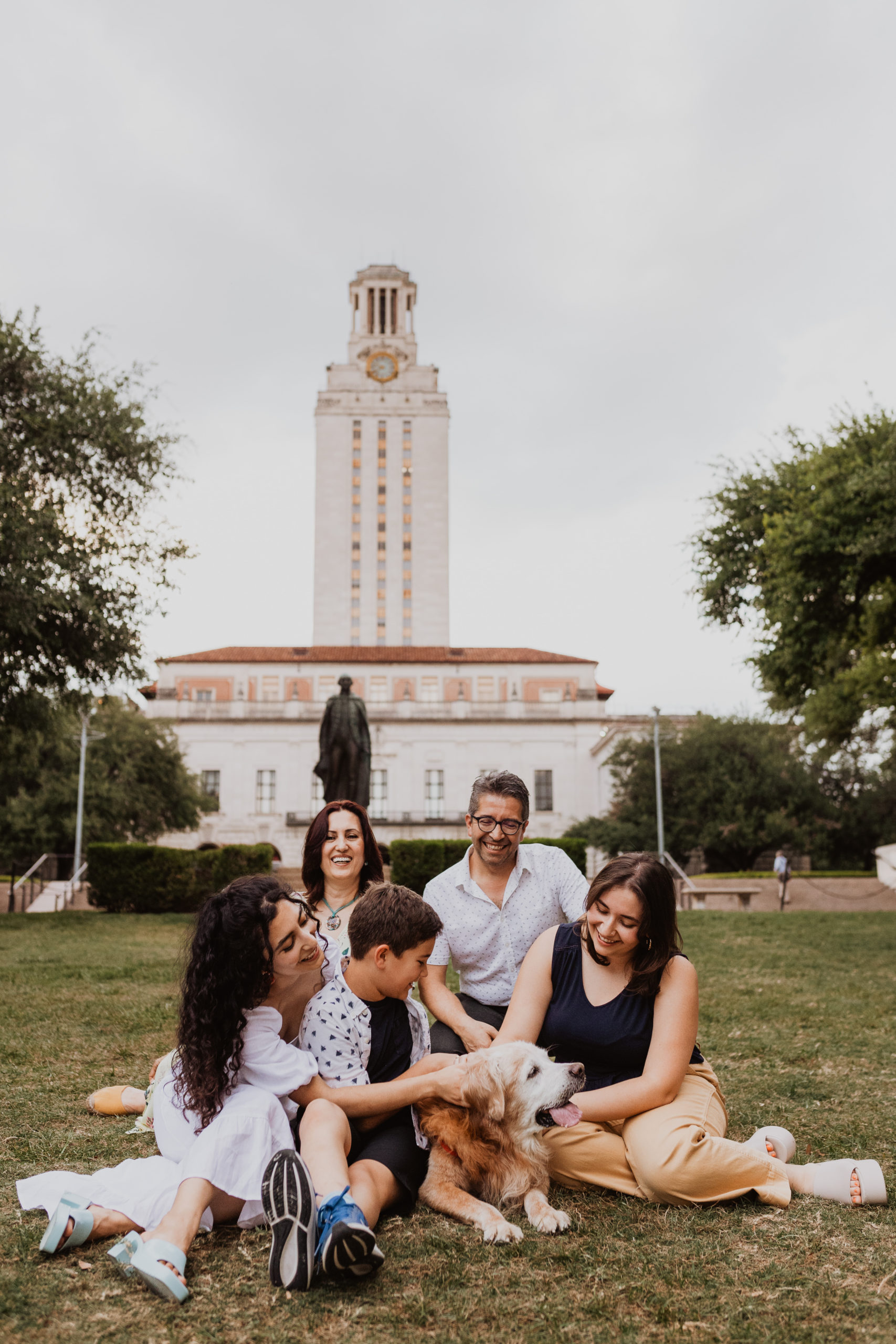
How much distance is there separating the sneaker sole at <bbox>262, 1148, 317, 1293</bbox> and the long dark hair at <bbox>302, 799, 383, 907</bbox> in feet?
6.95

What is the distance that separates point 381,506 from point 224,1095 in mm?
68921

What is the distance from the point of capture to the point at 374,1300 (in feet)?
8.16

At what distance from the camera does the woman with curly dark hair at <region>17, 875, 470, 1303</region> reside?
2771 mm

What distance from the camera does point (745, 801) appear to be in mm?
39844

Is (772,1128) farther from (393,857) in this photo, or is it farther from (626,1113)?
(393,857)

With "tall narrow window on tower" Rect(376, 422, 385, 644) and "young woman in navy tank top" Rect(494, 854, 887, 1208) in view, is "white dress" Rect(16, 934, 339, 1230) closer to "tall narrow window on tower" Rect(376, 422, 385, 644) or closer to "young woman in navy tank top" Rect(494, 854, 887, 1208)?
"young woman in navy tank top" Rect(494, 854, 887, 1208)

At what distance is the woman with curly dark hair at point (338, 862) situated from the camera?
4578 mm

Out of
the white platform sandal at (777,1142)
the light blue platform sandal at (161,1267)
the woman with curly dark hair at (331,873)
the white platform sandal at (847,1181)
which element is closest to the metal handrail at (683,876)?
the woman with curly dark hair at (331,873)

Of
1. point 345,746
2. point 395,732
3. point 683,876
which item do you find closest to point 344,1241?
point 345,746

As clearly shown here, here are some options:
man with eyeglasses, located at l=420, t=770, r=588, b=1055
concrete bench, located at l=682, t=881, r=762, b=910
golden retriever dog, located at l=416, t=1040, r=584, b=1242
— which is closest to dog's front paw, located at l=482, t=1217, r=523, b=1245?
golden retriever dog, located at l=416, t=1040, r=584, b=1242

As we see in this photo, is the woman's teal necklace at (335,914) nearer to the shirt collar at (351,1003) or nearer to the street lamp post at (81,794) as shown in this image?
the shirt collar at (351,1003)

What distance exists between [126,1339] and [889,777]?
141ft

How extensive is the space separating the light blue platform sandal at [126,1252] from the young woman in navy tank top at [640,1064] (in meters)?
1.30

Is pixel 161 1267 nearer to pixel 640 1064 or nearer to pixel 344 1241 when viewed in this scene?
pixel 344 1241
